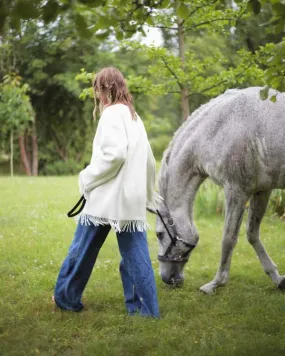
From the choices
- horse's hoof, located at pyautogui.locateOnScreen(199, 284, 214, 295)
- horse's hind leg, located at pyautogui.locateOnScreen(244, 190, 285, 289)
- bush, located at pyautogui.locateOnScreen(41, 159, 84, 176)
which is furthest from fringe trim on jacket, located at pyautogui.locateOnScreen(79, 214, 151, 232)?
bush, located at pyautogui.locateOnScreen(41, 159, 84, 176)

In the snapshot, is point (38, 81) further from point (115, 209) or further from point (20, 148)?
point (115, 209)

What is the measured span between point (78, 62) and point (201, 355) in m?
28.0

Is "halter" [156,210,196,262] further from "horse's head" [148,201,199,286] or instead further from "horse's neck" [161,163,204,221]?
"horse's neck" [161,163,204,221]

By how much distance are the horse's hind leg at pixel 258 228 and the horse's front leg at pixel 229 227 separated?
49 centimetres

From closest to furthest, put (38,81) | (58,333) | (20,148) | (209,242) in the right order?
1. (58,333)
2. (209,242)
3. (38,81)
4. (20,148)

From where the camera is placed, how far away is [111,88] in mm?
4664

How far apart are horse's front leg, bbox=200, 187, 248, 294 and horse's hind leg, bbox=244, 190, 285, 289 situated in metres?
0.49

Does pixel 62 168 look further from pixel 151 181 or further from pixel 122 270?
pixel 151 181

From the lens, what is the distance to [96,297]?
219 inches

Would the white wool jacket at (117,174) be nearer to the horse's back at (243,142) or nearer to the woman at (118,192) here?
the woman at (118,192)

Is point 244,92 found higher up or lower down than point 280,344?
higher up

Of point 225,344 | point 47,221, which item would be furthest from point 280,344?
point 47,221

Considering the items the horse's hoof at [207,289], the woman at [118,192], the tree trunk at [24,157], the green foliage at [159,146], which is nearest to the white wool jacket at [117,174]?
the woman at [118,192]

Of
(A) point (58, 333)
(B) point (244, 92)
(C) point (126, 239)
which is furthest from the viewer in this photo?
(B) point (244, 92)
